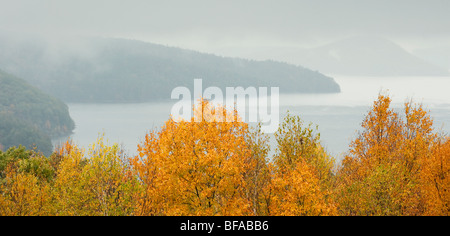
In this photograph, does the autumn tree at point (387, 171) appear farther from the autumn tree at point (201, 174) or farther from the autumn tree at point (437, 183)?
the autumn tree at point (201, 174)

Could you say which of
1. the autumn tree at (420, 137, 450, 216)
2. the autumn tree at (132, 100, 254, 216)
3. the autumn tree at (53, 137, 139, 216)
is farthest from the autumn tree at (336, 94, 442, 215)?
the autumn tree at (53, 137, 139, 216)

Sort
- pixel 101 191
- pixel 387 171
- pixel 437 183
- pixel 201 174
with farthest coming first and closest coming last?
pixel 101 191 < pixel 437 183 < pixel 387 171 < pixel 201 174

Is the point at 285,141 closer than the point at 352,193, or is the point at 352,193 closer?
the point at 352,193

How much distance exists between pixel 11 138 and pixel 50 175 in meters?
Result: 174

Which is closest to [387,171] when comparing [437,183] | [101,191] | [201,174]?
[437,183]

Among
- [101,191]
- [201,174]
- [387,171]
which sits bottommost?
[101,191]

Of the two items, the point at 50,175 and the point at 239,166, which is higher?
the point at 239,166

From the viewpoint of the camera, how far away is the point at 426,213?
3019 cm

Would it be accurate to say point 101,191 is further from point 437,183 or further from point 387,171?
point 437,183

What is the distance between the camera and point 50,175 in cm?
4459

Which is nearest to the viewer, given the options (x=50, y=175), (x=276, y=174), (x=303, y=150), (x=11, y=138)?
(x=276, y=174)
